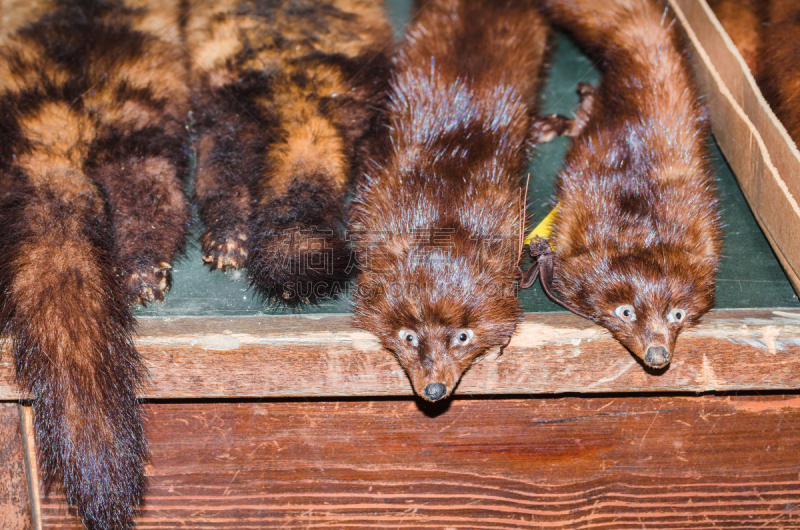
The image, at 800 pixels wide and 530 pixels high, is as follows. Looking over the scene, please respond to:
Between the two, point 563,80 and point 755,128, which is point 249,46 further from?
point 755,128

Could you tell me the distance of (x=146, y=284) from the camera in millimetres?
1807

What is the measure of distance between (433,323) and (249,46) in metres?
1.10

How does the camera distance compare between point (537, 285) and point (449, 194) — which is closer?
point (449, 194)

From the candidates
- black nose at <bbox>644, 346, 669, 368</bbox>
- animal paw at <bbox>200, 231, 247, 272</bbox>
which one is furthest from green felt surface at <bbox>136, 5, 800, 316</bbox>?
black nose at <bbox>644, 346, 669, 368</bbox>

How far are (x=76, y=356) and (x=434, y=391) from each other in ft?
2.70

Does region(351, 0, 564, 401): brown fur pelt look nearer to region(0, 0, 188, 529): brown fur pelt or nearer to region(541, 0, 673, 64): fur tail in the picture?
region(541, 0, 673, 64): fur tail

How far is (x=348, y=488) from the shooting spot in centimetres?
180

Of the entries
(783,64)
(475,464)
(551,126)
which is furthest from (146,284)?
(783,64)

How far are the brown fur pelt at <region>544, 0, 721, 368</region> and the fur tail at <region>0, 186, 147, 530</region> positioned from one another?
1117mm

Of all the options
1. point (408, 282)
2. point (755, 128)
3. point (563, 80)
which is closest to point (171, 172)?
point (408, 282)

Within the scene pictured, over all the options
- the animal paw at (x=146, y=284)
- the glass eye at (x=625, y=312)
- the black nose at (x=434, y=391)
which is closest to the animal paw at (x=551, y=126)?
the glass eye at (x=625, y=312)

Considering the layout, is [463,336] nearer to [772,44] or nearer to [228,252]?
[228,252]

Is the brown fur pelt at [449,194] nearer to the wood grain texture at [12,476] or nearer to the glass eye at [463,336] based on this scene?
the glass eye at [463,336]

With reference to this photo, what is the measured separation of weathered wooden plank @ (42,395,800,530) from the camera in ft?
5.74
